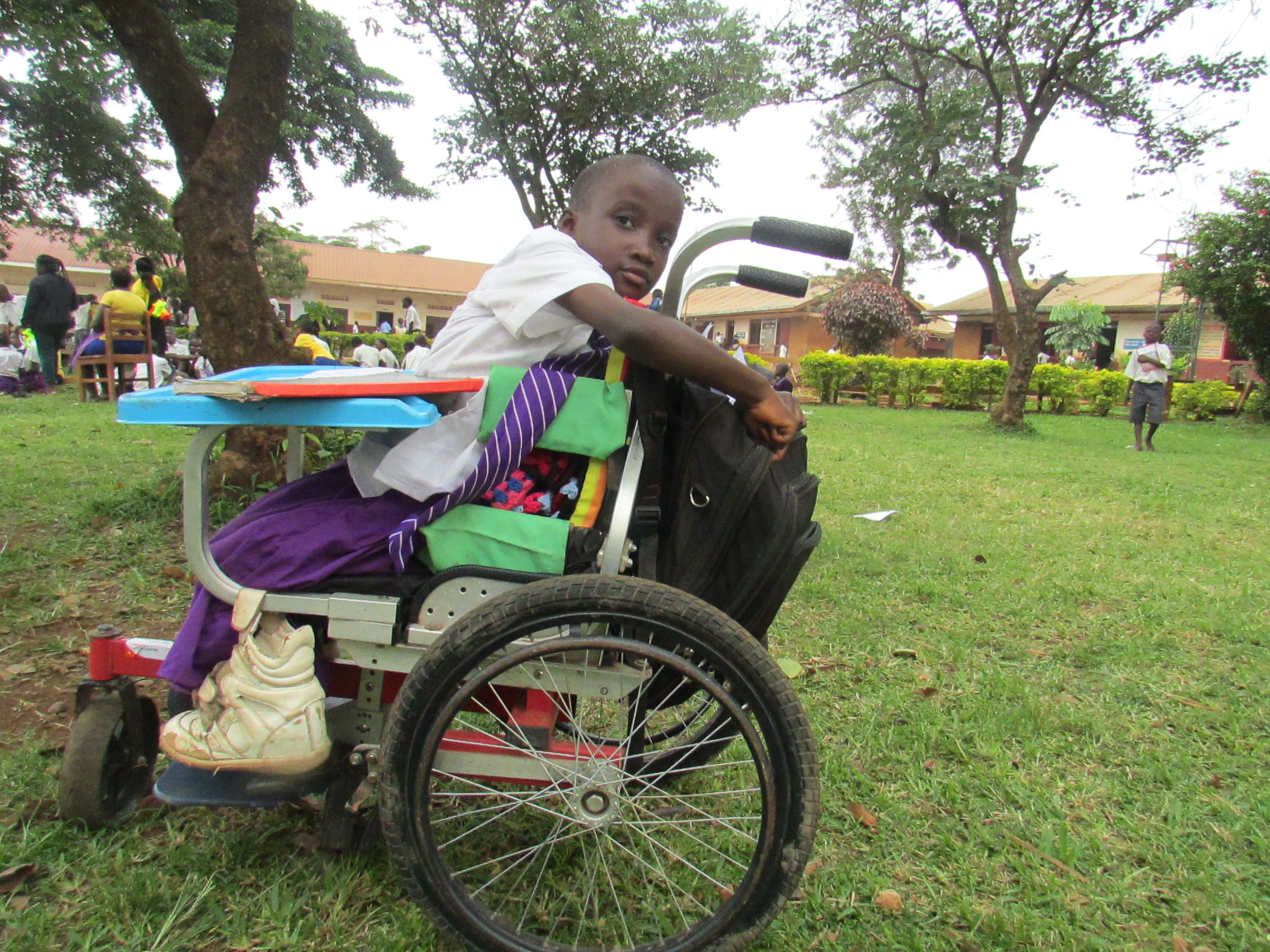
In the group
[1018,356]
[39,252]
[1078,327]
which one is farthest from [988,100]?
[39,252]

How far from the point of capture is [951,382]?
57.4ft

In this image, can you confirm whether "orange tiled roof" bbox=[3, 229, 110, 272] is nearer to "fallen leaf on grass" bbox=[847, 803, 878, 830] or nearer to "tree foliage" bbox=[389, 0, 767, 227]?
"tree foliage" bbox=[389, 0, 767, 227]

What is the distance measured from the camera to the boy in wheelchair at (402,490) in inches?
56.0

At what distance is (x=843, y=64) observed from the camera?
10.9 meters

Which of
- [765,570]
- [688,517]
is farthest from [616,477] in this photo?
[765,570]

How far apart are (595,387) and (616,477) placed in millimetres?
183

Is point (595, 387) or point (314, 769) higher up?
point (595, 387)

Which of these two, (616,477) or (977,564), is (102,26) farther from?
(977,564)

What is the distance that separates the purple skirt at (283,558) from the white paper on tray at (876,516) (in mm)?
4264

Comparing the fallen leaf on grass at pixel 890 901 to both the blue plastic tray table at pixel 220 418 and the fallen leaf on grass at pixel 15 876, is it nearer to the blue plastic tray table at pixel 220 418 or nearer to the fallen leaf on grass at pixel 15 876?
the blue plastic tray table at pixel 220 418

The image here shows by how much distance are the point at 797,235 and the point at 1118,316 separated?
30.2m

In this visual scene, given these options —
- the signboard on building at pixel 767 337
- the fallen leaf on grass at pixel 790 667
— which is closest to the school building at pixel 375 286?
the signboard on building at pixel 767 337

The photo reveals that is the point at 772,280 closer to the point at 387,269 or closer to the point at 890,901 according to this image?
the point at 890,901

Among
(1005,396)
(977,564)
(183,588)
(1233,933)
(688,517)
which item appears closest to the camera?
(688,517)
